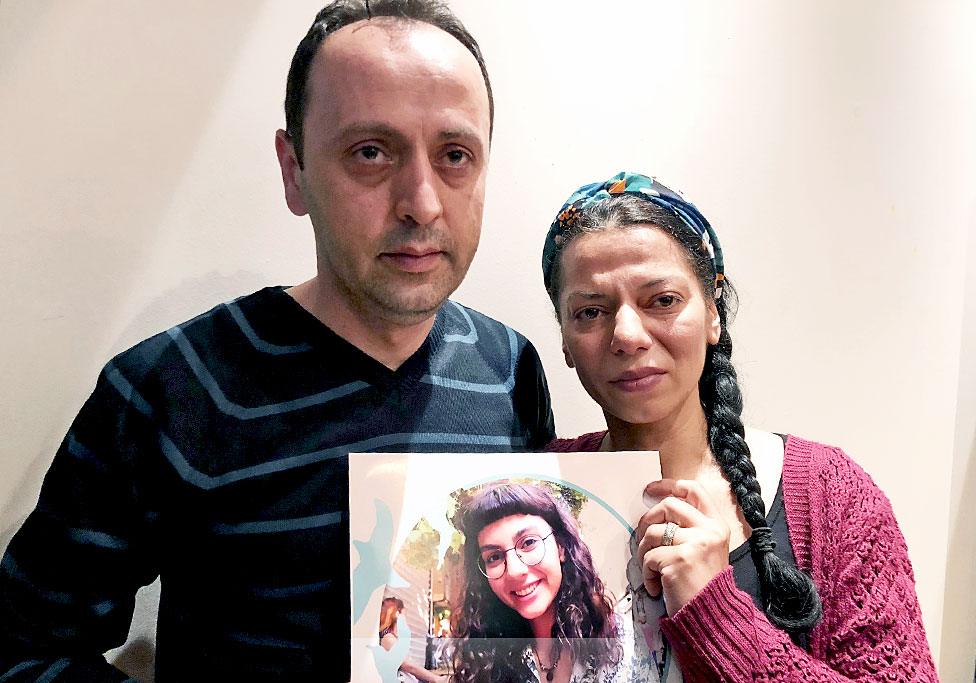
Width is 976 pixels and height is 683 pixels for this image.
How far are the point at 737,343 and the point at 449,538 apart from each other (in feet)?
3.20

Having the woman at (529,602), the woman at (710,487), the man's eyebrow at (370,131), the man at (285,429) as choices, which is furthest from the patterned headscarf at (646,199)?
the woman at (529,602)

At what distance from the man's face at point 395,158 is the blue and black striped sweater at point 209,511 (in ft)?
0.42

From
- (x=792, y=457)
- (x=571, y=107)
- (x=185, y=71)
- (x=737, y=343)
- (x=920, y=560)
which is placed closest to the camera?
(x=792, y=457)

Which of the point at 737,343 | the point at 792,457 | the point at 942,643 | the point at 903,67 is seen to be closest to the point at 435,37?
the point at 792,457

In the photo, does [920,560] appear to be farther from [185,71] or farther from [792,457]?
[185,71]

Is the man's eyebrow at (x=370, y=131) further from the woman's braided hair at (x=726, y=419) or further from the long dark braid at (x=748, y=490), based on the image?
the long dark braid at (x=748, y=490)

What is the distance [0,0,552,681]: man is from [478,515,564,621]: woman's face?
159 millimetres

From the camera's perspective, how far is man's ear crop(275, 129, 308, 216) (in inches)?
41.2

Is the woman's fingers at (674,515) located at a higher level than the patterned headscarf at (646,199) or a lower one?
lower

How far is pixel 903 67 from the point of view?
181cm

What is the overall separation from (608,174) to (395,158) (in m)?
0.67

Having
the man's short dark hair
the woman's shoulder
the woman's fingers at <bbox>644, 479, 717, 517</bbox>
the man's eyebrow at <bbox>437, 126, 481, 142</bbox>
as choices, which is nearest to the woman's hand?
the woman's fingers at <bbox>644, 479, 717, 517</bbox>

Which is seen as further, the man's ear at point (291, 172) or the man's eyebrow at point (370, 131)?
the man's ear at point (291, 172)

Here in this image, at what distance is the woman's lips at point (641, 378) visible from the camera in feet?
3.32
